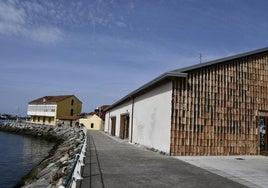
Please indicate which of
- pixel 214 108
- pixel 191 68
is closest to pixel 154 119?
pixel 214 108

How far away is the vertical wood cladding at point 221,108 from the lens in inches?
565

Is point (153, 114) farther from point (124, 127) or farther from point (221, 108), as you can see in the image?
point (124, 127)

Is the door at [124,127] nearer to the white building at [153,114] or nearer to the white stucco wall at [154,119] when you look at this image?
the white building at [153,114]

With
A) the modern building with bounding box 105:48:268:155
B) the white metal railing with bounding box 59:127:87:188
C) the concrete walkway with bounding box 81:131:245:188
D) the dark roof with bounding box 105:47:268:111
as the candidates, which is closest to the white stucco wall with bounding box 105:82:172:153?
the modern building with bounding box 105:48:268:155

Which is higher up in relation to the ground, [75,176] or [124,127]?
[124,127]

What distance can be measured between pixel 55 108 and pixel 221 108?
59.4 metres

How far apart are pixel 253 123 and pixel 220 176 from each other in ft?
26.6

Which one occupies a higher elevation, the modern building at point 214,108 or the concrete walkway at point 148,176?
the modern building at point 214,108

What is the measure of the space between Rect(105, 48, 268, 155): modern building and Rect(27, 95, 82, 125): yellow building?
54.7m

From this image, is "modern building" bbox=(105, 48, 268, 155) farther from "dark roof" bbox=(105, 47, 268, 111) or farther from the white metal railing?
the white metal railing

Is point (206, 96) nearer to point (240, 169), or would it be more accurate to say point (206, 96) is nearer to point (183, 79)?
point (183, 79)

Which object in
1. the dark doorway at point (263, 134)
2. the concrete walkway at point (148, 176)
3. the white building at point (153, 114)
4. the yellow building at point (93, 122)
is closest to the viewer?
the concrete walkway at point (148, 176)

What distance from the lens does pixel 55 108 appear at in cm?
6931

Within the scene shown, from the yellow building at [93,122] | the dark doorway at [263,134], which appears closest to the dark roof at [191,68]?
the dark doorway at [263,134]
